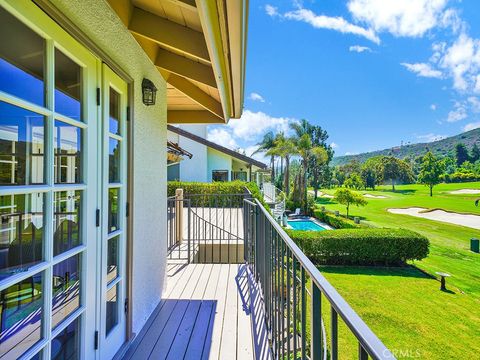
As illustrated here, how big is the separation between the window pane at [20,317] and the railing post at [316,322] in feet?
3.99

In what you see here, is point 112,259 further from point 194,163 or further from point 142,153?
point 194,163

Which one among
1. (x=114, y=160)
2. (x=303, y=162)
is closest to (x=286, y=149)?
(x=303, y=162)

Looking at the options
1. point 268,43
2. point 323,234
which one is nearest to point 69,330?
point 323,234

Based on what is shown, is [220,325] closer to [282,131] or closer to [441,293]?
[441,293]

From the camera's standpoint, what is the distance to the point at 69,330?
1.50 m

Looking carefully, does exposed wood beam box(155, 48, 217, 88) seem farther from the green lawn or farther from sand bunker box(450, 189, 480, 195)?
sand bunker box(450, 189, 480, 195)

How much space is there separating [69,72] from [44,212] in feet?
2.62

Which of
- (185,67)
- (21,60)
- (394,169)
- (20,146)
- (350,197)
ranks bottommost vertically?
(350,197)

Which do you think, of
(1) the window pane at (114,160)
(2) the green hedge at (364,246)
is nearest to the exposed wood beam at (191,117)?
(1) the window pane at (114,160)

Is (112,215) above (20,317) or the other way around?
above

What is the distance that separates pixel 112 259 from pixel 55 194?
2.57 feet

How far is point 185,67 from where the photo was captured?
8.97 ft

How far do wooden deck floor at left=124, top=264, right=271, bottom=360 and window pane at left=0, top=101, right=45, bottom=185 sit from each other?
166 centimetres

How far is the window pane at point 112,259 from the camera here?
192 cm
